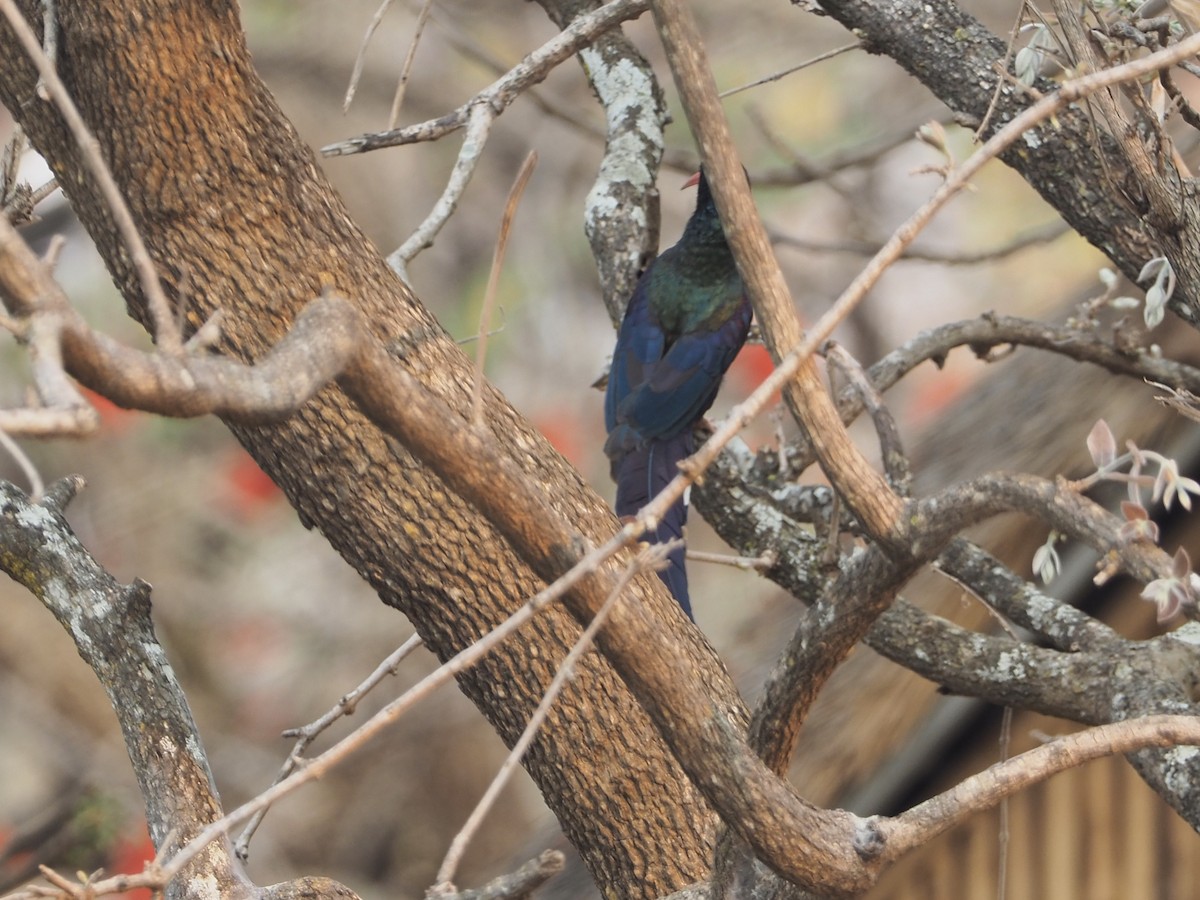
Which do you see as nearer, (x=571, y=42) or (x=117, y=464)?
(x=571, y=42)

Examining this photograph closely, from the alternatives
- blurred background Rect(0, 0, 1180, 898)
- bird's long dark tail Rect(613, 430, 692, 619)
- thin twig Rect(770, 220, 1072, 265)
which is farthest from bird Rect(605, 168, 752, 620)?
blurred background Rect(0, 0, 1180, 898)

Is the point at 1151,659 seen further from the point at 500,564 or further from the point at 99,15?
the point at 99,15

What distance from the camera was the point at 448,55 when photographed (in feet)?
20.0

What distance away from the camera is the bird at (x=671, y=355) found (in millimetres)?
3240

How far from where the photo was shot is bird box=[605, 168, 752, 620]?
3240 mm

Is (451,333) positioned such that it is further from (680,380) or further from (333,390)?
(333,390)

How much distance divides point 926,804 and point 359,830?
4304 mm

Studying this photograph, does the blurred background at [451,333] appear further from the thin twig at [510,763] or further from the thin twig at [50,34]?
the thin twig at [510,763]

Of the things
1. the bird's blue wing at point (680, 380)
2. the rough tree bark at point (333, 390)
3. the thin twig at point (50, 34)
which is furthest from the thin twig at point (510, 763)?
the bird's blue wing at point (680, 380)

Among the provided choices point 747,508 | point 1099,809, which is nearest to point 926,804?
point 747,508

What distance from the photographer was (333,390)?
1682 millimetres

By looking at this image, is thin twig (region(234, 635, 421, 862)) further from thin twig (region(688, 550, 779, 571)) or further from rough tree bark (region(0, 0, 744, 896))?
thin twig (region(688, 550, 779, 571))

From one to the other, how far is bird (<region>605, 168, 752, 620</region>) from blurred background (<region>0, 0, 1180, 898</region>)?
41 centimetres

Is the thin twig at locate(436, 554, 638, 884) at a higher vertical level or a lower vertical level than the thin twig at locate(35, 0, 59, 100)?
lower
